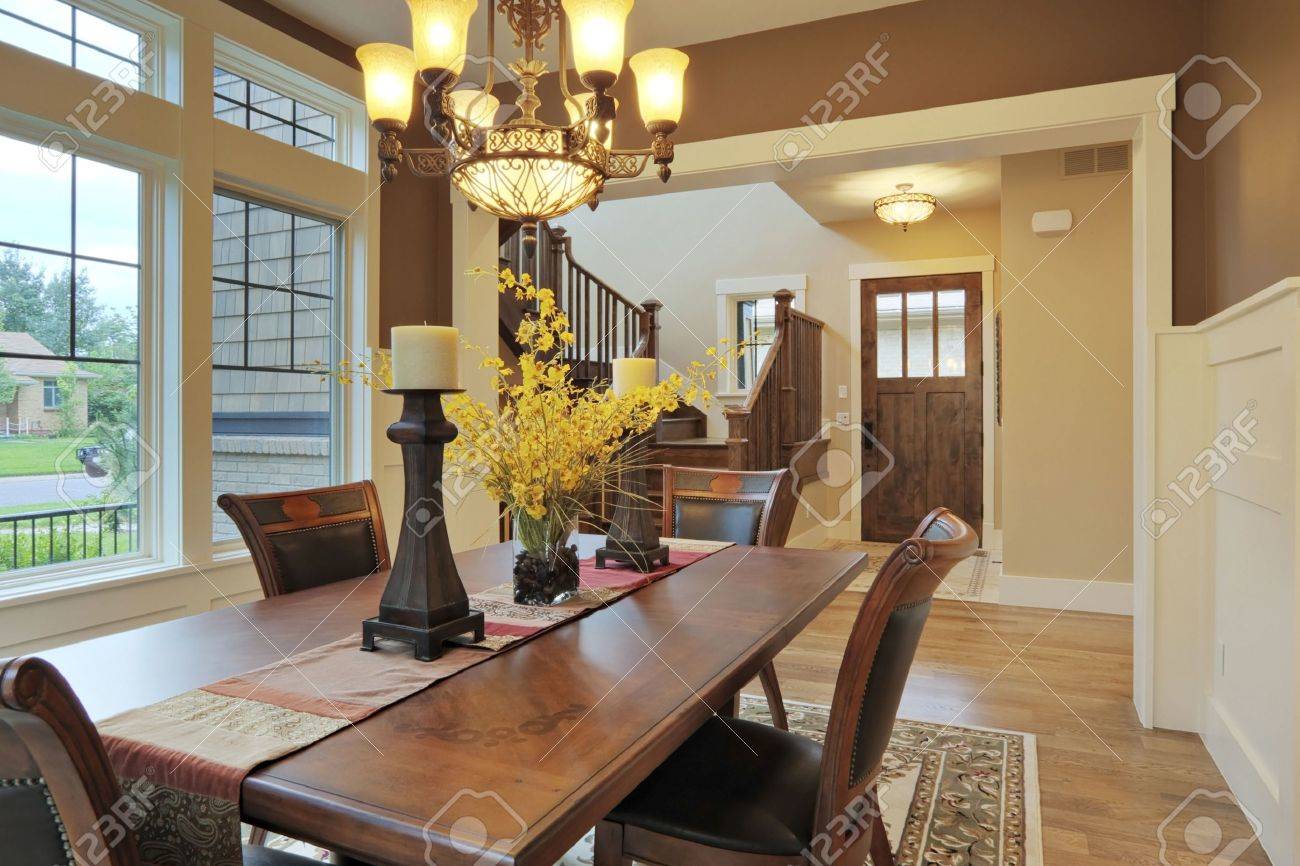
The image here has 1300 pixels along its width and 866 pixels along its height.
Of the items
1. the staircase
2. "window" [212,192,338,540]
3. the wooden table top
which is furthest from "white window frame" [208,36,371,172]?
the wooden table top

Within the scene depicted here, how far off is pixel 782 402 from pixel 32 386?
14.8ft

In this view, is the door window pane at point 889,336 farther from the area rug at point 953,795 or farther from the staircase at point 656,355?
the area rug at point 953,795

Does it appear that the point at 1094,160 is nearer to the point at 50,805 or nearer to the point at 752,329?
the point at 752,329

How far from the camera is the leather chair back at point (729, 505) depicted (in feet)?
8.68

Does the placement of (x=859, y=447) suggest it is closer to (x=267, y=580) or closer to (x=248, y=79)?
(x=248, y=79)

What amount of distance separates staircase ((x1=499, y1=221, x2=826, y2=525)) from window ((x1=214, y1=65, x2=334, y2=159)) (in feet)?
3.78

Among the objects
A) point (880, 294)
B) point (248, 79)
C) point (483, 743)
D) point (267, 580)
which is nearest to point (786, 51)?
point (248, 79)

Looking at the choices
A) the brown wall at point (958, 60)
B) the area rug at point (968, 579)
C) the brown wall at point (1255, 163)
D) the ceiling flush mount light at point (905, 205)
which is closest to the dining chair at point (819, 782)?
the brown wall at point (1255, 163)

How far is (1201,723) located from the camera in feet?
9.10

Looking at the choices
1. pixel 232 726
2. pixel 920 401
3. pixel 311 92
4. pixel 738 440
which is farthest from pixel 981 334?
pixel 232 726

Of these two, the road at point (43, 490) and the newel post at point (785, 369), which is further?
the newel post at point (785, 369)

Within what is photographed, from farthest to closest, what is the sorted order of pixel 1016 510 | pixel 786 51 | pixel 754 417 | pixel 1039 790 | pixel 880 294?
pixel 880 294 < pixel 754 417 < pixel 1016 510 < pixel 786 51 < pixel 1039 790

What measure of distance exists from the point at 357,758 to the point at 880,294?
670 centimetres

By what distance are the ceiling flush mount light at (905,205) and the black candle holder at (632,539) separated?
452cm
